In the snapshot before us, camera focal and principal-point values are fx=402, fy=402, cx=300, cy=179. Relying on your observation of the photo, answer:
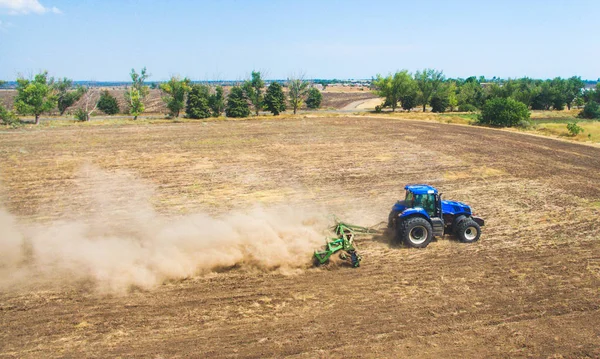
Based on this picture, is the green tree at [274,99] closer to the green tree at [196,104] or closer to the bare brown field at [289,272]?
the green tree at [196,104]

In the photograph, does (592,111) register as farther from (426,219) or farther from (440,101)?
(426,219)

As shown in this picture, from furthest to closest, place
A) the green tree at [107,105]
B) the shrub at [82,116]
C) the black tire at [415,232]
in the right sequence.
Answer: the green tree at [107,105]
the shrub at [82,116]
the black tire at [415,232]

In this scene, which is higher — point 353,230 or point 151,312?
point 353,230

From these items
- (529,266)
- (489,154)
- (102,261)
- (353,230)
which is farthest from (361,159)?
(102,261)

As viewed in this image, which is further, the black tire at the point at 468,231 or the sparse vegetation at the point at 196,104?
the sparse vegetation at the point at 196,104

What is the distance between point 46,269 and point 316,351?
26.2 ft

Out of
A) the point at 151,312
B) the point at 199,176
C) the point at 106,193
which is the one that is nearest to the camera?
the point at 151,312

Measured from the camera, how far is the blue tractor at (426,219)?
41.3ft

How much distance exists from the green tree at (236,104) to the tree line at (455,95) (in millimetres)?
23220

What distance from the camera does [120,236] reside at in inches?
535

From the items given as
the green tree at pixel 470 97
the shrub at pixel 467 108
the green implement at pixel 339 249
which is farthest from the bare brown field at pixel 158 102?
the green implement at pixel 339 249

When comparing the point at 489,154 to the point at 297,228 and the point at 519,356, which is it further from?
the point at 519,356

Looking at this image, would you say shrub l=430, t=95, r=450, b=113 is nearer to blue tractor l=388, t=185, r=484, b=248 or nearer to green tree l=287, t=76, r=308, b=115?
green tree l=287, t=76, r=308, b=115

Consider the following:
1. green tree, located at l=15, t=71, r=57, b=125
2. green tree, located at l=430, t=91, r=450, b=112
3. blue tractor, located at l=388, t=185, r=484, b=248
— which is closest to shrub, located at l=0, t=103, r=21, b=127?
green tree, located at l=15, t=71, r=57, b=125
